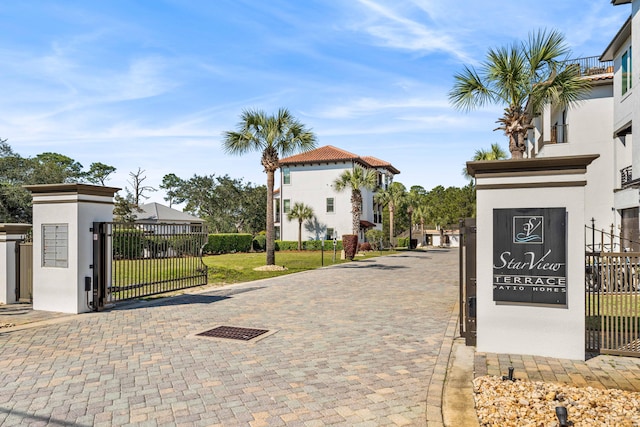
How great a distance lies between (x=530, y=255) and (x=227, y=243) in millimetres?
36998

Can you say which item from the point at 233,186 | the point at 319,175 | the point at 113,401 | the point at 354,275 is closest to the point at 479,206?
the point at 113,401

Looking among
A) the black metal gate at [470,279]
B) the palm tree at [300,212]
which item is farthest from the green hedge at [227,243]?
the black metal gate at [470,279]

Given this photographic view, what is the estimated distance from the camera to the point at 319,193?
48000mm

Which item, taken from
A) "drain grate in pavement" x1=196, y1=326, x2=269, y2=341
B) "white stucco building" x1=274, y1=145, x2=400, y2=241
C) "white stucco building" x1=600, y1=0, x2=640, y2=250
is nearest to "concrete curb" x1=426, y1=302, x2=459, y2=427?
"drain grate in pavement" x1=196, y1=326, x2=269, y2=341

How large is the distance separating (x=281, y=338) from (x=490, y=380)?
3719mm

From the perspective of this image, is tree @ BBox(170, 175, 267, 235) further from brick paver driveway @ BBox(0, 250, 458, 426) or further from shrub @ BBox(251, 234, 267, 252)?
brick paver driveway @ BBox(0, 250, 458, 426)

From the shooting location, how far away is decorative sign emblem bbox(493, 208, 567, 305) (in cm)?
634

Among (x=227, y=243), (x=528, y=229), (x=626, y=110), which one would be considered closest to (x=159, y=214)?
(x=227, y=243)

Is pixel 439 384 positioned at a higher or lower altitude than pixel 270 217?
lower

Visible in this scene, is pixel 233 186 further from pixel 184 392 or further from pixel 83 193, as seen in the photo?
pixel 184 392

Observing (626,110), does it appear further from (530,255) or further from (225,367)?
(225,367)

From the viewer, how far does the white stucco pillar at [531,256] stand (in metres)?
6.31

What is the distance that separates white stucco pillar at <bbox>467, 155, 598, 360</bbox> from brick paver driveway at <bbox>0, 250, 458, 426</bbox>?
1.29 meters

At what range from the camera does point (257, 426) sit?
417cm
